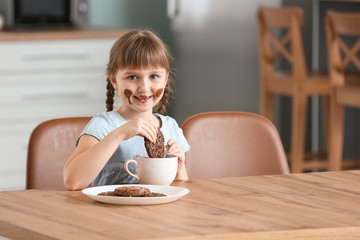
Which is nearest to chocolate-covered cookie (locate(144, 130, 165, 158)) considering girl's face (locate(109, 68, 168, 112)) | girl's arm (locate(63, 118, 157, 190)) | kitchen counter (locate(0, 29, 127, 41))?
girl's arm (locate(63, 118, 157, 190))

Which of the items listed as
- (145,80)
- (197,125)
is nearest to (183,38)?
(197,125)

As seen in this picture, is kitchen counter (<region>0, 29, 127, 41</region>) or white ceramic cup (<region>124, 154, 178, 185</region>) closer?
white ceramic cup (<region>124, 154, 178, 185</region>)

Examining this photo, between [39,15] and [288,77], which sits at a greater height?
[39,15]

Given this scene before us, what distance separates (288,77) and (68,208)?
2659mm

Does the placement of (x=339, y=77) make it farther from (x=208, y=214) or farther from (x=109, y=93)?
(x=208, y=214)

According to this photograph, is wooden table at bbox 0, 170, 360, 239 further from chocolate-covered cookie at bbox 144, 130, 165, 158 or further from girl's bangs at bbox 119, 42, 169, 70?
girl's bangs at bbox 119, 42, 169, 70

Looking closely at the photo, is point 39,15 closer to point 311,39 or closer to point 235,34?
point 235,34

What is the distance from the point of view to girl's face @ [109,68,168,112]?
5.64 ft

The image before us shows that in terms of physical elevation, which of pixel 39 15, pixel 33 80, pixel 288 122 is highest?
pixel 39 15

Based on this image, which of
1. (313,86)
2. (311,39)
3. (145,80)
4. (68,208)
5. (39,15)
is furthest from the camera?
(311,39)

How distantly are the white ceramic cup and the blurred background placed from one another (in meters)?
2.95

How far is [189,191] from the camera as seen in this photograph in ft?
5.02

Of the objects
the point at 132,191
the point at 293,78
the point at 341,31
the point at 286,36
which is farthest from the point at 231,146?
the point at 286,36

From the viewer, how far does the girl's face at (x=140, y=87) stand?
5.64ft
